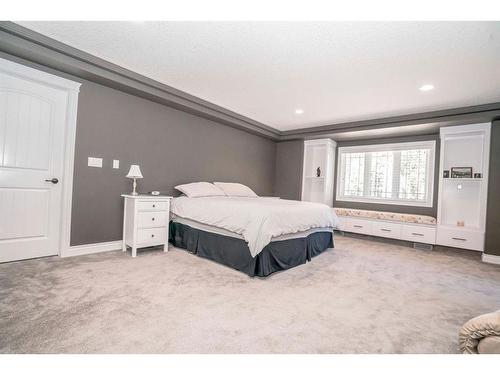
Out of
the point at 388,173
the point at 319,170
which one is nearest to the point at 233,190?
the point at 319,170

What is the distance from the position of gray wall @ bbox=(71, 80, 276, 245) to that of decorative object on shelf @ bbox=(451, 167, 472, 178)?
156 inches

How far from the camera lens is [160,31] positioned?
2225mm

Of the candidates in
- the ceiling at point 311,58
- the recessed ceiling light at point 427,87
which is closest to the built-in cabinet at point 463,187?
the ceiling at point 311,58

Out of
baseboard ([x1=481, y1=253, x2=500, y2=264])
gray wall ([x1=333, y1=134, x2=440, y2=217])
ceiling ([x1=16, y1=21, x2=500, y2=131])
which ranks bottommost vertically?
baseboard ([x1=481, y1=253, x2=500, y2=264])

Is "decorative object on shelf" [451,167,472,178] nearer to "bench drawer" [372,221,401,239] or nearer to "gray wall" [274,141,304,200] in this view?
"bench drawer" [372,221,401,239]

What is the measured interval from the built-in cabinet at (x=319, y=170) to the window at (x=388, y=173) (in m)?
0.27

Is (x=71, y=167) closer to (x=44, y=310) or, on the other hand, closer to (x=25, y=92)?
(x=25, y=92)

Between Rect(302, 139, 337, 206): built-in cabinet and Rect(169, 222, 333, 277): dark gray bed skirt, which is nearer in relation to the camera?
Rect(169, 222, 333, 277): dark gray bed skirt

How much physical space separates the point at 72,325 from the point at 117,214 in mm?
2001

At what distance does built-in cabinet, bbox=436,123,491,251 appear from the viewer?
3.81m

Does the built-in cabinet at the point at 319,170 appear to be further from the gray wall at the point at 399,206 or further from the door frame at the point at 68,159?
the door frame at the point at 68,159

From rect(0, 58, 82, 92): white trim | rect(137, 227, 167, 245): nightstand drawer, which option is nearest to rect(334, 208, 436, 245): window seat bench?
rect(137, 227, 167, 245): nightstand drawer

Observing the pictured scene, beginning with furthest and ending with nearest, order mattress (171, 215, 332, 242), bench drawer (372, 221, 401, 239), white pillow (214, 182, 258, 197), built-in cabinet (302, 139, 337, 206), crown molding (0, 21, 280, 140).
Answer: built-in cabinet (302, 139, 337, 206)
bench drawer (372, 221, 401, 239)
white pillow (214, 182, 258, 197)
mattress (171, 215, 332, 242)
crown molding (0, 21, 280, 140)

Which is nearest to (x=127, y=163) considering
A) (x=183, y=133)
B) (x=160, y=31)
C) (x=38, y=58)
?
(x=183, y=133)
